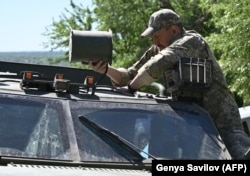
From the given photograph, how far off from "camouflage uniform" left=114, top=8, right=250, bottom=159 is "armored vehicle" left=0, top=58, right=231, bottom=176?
241 mm

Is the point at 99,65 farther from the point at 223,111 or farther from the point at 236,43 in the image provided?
the point at 236,43

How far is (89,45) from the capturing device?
594 cm

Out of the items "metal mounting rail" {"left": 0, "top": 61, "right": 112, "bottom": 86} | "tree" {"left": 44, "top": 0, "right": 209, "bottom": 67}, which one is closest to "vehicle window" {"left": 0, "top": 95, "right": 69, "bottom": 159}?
"metal mounting rail" {"left": 0, "top": 61, "right": 112, "bottom": 86}

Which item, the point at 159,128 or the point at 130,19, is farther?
the point at 130,19

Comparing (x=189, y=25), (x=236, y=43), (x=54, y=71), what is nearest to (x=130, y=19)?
(x=189, y=25)

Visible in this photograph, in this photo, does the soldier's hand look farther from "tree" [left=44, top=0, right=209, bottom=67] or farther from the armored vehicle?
"tree" [left=44, top=0, right=209, bottom=67]

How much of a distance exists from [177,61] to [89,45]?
2.24ft

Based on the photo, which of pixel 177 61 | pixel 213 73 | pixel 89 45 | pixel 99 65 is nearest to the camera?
pixel 89 45

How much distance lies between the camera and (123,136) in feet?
18.0

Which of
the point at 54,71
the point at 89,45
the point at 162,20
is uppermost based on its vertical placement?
the point at 162,20

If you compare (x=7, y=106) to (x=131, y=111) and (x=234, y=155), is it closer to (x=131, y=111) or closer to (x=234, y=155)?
(x=131, y=111)

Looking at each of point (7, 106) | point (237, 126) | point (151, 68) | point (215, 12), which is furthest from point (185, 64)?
point (215, 12)

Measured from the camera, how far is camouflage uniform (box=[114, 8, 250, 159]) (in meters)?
6.14

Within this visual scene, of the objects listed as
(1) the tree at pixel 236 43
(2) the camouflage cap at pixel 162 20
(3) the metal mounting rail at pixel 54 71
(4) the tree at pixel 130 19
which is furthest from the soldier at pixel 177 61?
(4) the tree at pixel 130 19
